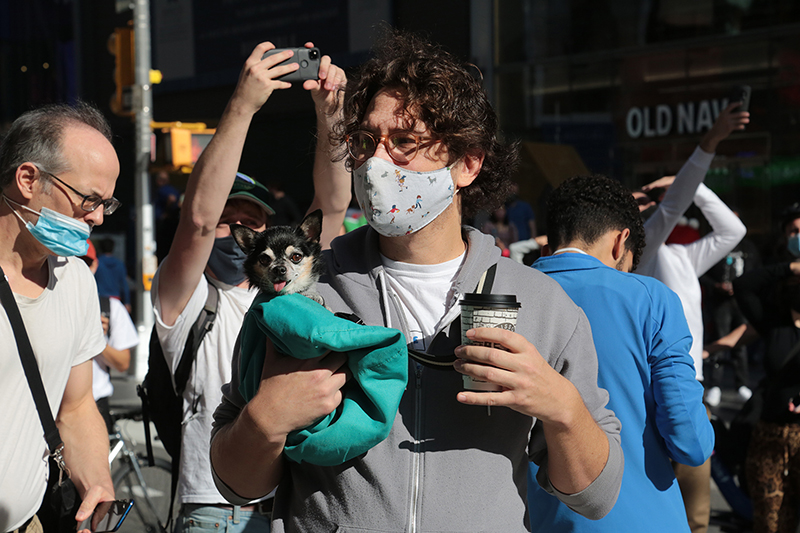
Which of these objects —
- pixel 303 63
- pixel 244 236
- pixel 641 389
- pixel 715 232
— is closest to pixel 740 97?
pixel 715 232

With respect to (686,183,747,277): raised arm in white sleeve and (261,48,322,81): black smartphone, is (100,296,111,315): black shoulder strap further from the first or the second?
(686,183,747,277): raised arm in white sleeve

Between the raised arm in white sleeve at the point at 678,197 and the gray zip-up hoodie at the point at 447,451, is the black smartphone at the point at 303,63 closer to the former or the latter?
the gray zip-up hoodie at the point at 447,451

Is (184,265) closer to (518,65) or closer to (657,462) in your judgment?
(657,462)

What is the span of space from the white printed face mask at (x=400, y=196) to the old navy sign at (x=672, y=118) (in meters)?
11.9

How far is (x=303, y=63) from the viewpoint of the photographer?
255cm

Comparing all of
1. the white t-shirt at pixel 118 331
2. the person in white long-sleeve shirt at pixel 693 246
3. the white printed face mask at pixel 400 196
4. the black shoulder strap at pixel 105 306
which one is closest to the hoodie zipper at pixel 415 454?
the white printed face mask at pixel 400 196

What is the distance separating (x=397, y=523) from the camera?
1749 millimetres

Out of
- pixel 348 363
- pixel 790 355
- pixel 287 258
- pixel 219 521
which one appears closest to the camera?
pixel 348 363

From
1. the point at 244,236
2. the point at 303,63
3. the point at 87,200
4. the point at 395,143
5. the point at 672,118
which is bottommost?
the point at 244,236

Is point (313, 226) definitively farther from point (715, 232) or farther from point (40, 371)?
point (715, 232)

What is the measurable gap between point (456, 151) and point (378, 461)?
2.72 feet

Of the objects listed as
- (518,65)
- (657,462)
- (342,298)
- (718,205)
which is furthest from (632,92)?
(342,298)

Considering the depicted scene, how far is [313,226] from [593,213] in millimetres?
1335

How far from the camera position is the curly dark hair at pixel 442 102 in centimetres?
193
